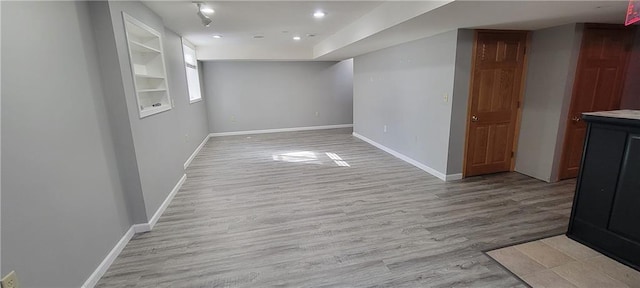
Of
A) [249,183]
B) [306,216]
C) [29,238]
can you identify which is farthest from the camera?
[249,183]

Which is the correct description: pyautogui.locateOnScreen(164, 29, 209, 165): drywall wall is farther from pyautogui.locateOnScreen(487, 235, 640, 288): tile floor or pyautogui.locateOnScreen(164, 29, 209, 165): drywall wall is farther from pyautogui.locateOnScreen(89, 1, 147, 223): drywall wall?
pyautogui.locateOnScreen(487, 235, 640, 288): tile floor

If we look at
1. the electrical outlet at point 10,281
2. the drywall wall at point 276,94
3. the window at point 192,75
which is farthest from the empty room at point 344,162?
the drywall wall at point 276,94

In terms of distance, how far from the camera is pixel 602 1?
228 centimetres

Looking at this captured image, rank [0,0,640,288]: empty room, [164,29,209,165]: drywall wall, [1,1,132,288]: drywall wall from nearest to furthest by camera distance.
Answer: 1. [1,1,132,288]: drywall wall
2. [0,0,640,288]: empty room
3. [164,29,209,165]: drywall wall

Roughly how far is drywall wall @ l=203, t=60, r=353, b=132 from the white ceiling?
7.41 ft

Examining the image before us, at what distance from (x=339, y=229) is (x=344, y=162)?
2312 mm

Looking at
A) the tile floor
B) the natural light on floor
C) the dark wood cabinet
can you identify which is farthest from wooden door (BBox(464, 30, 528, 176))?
the natural light on floor

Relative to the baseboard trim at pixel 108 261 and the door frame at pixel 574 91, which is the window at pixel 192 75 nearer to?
the baseboard trim at pixel 108 261

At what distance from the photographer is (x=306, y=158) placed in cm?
527


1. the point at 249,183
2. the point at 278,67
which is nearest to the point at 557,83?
the point at 249,183

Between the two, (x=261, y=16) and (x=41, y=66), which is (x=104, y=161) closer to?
(x=41, y=66)

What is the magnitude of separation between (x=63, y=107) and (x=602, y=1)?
4119mm

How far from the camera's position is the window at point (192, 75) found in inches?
236

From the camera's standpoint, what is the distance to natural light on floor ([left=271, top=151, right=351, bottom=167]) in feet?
16.4
